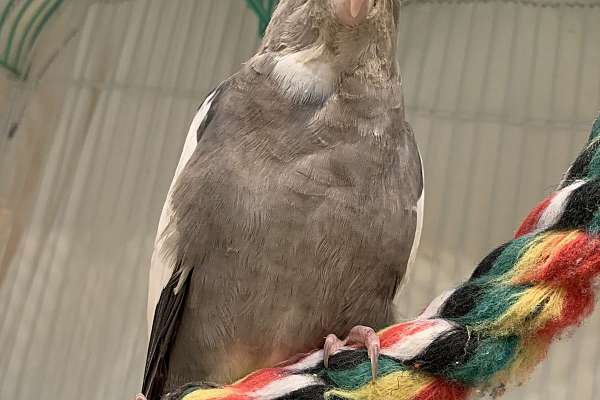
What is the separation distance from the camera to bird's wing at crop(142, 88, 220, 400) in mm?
710

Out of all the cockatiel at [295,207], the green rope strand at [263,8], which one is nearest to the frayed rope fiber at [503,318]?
the cockatiel at [295,207]

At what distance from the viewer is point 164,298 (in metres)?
0.72

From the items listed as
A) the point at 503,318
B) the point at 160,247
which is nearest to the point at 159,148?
Answer: the point at 160,247

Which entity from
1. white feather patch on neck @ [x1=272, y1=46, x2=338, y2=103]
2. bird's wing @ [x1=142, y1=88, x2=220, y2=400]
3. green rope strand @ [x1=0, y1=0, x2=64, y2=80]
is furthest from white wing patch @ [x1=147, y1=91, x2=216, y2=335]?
green rope strand @ [x1=0, y1=0, x2=64, y2=80]

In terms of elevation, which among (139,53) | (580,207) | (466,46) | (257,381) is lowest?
(257,381)

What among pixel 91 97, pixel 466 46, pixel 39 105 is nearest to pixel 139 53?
pixel 91 97

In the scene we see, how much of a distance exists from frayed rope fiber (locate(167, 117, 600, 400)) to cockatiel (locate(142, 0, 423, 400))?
12 cm

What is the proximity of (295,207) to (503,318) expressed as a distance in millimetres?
252

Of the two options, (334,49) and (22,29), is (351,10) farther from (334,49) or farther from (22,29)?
(22,29)

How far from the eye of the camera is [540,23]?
1.55 meters

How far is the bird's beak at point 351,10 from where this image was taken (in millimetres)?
658

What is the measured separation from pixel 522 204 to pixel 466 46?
1.36 ft

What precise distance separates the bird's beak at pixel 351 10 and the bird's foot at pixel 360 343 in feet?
1.03

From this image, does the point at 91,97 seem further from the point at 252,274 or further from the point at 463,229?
the point at 252,274
